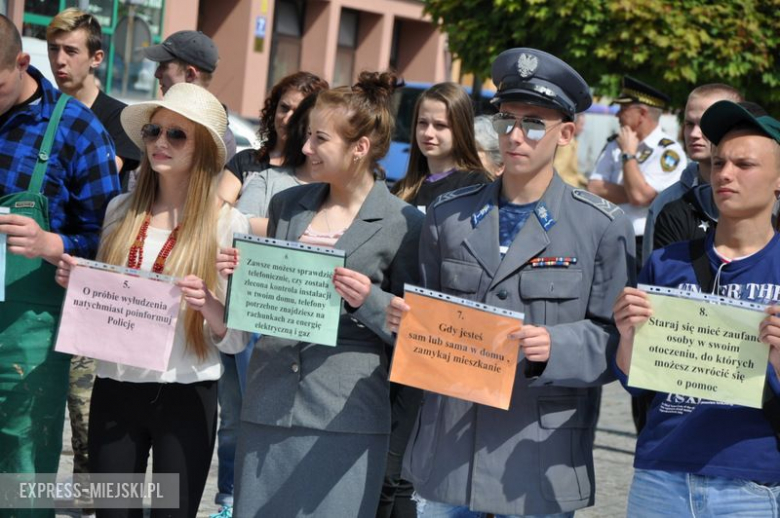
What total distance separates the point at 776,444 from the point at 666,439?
0.32m

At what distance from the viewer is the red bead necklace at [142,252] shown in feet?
14.5

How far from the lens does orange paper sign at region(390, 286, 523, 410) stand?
3650 mm

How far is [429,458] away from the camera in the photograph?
12.8 feet

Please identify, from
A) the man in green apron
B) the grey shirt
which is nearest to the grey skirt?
the man in green apron

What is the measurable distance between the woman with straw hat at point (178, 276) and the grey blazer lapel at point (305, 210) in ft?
0.86

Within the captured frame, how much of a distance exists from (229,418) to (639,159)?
341 cm

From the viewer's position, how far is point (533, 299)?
3.80 meters

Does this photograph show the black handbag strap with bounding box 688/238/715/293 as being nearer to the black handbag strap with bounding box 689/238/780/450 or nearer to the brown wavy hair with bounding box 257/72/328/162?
the black handbag strap with bounding box 689/238/780/450

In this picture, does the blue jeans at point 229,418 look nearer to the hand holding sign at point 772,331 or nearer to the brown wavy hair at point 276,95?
the brown wavy hair at point 276,95

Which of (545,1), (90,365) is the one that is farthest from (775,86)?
(90,365)

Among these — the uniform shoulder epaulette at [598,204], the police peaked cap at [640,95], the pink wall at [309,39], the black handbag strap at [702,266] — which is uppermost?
the pink wall at [309,39]

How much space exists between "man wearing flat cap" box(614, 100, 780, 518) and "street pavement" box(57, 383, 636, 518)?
3130mm

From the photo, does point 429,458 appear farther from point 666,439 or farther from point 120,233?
point 120,233

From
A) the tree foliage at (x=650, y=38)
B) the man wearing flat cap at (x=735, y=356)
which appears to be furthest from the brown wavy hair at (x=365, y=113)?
the tree foliage at (x=650, y=38)
